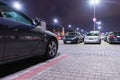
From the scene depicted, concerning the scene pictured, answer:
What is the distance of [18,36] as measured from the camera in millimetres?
4559

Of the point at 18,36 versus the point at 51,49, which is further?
the point at 51,49

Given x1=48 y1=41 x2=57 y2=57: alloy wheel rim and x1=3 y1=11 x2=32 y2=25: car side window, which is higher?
x1=3 y1=11 x2=32 y2=25: car side window

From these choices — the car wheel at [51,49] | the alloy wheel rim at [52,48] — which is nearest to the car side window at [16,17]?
the car wheel at [51,49]

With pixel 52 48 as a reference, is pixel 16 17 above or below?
above

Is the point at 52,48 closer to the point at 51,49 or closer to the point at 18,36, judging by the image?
the point at 51,49

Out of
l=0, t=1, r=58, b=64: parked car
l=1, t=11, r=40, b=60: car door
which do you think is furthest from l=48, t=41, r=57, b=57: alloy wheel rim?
l=1, t=11, r=40, b=60: car door

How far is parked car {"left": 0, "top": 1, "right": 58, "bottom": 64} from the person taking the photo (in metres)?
4.11

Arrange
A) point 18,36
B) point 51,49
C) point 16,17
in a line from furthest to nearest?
point 51,49 < point 16,17 < point 18,36

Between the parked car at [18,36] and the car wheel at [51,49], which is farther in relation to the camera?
the car wheel at [51,49]

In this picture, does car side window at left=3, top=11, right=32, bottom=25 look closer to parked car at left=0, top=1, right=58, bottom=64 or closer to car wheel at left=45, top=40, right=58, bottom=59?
parked car at left=0, top=1, right=58, bottom=64

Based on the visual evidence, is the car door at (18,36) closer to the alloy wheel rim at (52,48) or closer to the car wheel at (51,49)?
the car wheel at (51,49)

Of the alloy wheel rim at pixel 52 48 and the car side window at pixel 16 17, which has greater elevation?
the car side window at pixel 16 17

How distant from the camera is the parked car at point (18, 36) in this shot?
411 cm

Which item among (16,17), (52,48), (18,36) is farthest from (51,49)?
(18,36)
